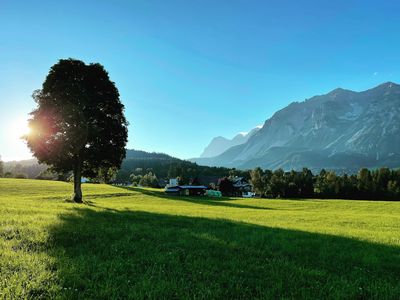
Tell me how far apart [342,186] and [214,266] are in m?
131

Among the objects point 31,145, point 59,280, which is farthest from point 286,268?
point 31,145

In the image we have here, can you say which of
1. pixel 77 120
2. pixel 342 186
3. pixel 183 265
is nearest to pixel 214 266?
pixel 183 265

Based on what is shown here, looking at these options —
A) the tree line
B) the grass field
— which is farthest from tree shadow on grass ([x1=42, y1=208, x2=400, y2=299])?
the tree line

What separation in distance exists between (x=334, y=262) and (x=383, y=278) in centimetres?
171

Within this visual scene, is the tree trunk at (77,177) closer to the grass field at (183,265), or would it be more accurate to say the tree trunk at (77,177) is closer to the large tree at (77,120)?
the large tree at (77,120)

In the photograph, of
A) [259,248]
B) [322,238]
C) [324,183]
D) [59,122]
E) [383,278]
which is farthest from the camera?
[324,183]

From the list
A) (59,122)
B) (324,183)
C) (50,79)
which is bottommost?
(324,183)

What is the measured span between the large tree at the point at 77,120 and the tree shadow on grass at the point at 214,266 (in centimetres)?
2832

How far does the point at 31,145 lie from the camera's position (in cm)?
4119

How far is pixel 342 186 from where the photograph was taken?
12888cm

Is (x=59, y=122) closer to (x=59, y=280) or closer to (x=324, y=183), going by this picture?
(x=59, y=280)

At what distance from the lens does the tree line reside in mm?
124312

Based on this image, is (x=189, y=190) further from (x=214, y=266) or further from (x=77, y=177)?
(x=214, y=266)

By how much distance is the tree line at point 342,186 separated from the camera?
124m
